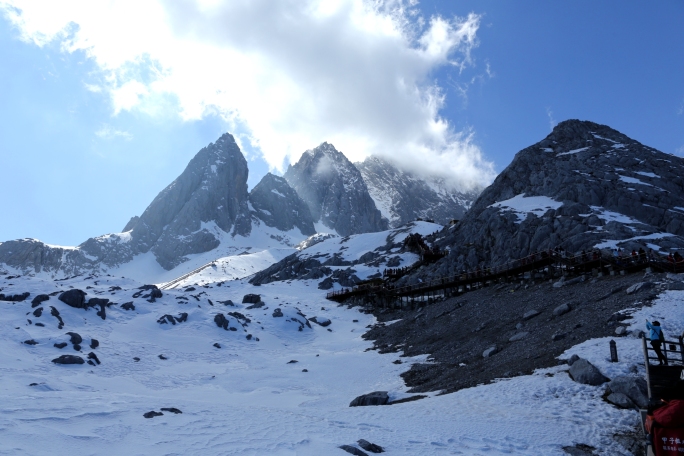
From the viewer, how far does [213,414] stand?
15.3 m

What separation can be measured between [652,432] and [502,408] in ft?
29.5

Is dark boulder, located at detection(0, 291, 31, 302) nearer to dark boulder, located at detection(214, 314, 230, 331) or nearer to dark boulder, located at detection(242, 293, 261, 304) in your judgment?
dark boulder, located at detection(214, 314, 230, 331)

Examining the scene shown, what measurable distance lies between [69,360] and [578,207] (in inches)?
2432

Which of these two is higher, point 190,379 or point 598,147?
point 598,147

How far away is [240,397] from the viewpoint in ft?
80.2

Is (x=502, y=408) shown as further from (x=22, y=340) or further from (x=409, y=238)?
(x=409, y=238)

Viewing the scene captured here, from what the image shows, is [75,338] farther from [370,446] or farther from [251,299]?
[251,299]

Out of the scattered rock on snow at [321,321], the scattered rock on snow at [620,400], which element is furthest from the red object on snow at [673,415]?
the scattered rock on snow at [321,321]

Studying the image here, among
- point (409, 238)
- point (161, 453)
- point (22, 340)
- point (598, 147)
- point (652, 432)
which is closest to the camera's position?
point (652, 432)

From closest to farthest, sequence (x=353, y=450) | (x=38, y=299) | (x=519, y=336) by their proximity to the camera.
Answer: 1. (x=353, y=450)
2. (x=519, y=336)
3. (x=38, y=299)

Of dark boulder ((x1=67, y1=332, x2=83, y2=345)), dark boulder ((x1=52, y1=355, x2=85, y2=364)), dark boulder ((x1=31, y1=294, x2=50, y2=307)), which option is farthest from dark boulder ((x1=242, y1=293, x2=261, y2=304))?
dark boulder ((x1=52, y1=355, x2=85, y2=364))

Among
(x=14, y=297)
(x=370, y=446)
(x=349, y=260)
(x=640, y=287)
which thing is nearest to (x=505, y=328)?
(x=640, y=287)

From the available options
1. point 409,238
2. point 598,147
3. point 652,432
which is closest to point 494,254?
point 409,238

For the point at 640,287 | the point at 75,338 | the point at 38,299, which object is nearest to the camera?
the point at 640,287
